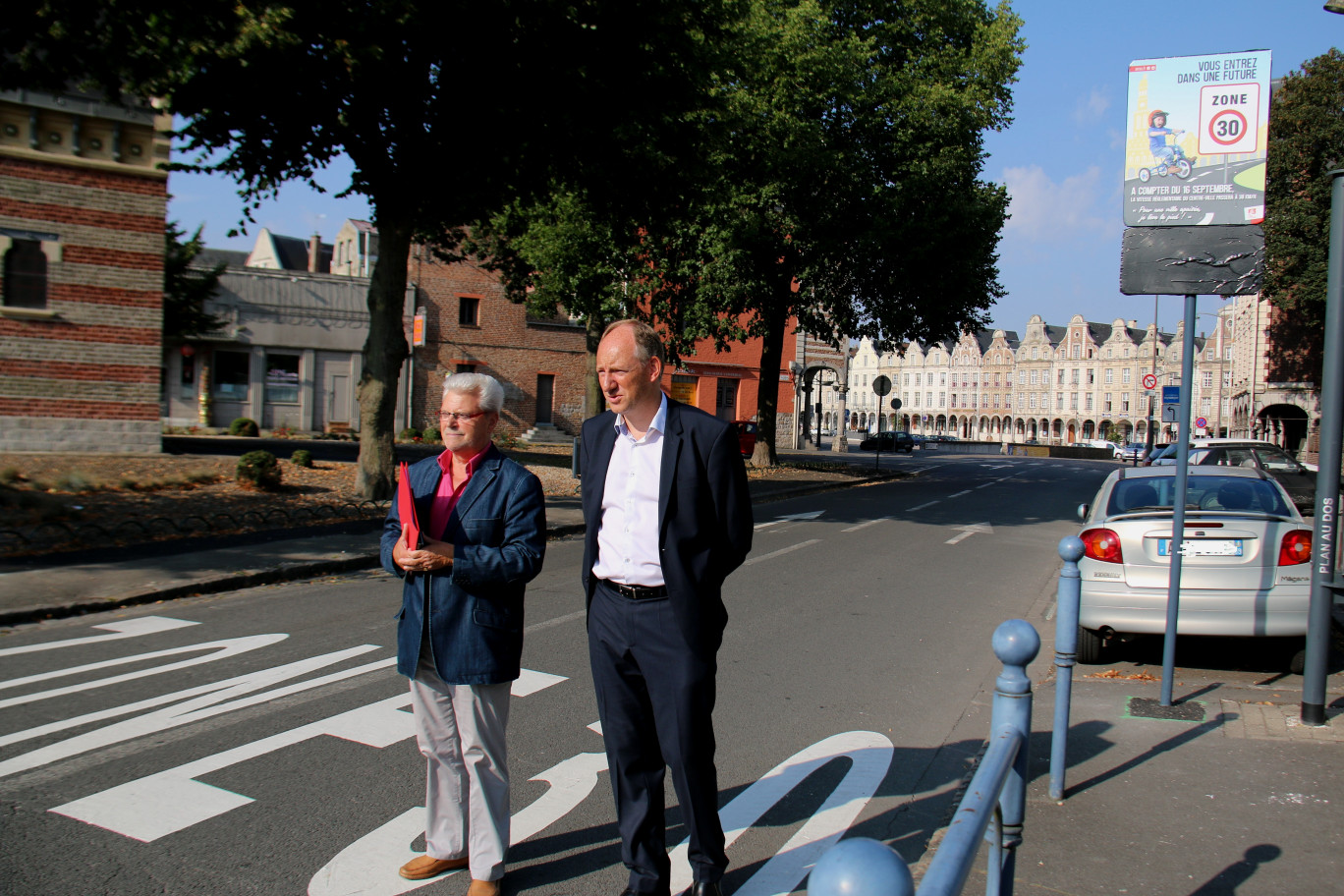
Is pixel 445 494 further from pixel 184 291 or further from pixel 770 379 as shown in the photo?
pixel 184 291

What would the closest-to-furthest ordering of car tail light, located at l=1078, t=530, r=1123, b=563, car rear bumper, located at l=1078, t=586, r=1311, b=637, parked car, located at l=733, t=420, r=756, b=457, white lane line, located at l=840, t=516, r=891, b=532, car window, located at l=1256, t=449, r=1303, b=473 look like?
car rear bumper, located at l=1078, t=586, r=1311, b=637 → car tail light, located at l=1078, t=530, r=1123, b=563 → white lane line, located at l=840, t=516, r=891, b=532 → car window, located at l=1256, t=449, r=1303, b=473 → parked car, located at l=733, t=420, r=756, b=457

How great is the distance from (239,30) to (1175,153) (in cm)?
949

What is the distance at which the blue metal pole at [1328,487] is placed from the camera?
514 cm

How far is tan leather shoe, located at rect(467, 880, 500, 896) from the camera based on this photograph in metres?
3.30

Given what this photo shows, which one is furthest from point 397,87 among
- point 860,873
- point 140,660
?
point 860,873

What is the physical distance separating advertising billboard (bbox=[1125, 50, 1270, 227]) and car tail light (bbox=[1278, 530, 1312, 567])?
2340mm

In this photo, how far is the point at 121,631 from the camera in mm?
7336

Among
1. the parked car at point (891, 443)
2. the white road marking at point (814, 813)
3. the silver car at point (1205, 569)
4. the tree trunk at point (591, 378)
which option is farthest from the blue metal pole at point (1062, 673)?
the parked car at point (891, 443)

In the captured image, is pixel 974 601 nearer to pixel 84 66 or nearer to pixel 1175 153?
pixel 1175 153

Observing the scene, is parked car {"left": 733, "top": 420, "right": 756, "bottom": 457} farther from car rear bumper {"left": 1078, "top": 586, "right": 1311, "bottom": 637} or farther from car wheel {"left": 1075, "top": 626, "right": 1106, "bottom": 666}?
car rear bumper {"left": 1078, "top": 586, "right": 1311, "bottom": 637}

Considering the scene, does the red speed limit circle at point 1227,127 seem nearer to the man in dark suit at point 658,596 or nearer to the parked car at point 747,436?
the man in dark suit at point 658,596

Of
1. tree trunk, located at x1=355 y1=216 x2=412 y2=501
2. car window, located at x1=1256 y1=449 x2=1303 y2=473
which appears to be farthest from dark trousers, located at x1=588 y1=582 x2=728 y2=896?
car window, located at x1=1256 y1=449 x2=1303 y2=473

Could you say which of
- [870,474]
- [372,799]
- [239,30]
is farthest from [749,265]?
[372,799]

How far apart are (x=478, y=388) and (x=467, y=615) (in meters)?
0.84
